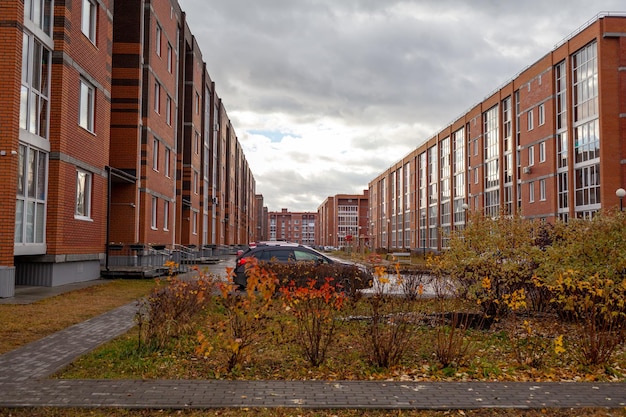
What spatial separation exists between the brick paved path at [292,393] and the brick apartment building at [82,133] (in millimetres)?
8083

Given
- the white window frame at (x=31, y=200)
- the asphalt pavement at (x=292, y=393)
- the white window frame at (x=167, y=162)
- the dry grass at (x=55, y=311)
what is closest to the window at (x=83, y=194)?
the white window frame at (x=31, y=200)

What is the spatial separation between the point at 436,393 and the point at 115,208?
61.8 ft

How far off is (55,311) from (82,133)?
308 inches

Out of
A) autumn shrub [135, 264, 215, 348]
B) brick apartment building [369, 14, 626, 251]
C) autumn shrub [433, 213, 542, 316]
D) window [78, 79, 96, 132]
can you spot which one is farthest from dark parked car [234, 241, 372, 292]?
window [78, 79, 96, 132]

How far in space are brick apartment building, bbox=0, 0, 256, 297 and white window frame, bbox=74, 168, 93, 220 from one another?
3 centimetres

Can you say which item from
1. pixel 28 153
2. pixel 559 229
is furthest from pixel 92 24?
pixel 559 229

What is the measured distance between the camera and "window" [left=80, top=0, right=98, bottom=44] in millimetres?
17234

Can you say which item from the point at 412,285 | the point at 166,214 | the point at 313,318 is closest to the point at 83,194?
the point at 166,214

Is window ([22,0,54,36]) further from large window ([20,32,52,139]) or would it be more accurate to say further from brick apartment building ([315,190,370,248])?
brick apartment building ([315,190,370,248])

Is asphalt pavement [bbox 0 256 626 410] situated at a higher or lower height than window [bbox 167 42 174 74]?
lower

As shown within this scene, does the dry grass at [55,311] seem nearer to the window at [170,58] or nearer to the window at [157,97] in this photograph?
the window at [157,97]

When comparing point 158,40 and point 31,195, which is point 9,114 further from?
point 158,40

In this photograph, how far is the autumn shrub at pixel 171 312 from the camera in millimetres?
7371

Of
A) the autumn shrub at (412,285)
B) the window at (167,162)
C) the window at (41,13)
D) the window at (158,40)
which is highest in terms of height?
the window at (158,40)
